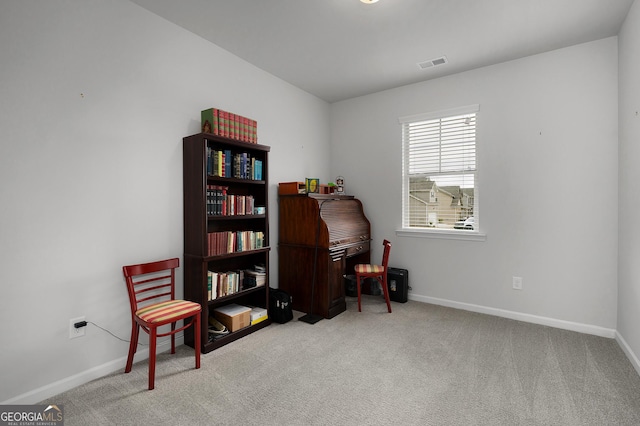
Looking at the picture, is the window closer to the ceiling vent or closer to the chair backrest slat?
the ceiling vent

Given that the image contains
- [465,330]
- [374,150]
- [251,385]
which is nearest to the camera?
[251,385]

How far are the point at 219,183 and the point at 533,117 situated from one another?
10.9 ft

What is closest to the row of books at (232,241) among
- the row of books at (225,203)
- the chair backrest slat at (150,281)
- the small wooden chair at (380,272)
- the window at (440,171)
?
the row of books at (225,203)

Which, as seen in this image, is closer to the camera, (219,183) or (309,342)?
(309,342)

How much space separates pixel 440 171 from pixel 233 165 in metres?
2.51

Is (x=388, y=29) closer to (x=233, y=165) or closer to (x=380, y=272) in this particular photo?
(x=233, y=165)

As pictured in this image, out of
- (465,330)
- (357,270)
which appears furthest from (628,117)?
(357,270)

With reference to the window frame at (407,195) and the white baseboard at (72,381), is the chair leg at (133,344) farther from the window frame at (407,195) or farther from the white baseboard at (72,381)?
the window frame at (407,195)

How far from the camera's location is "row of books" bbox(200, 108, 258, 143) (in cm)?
277

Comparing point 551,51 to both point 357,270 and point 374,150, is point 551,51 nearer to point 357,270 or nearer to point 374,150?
point 374,150

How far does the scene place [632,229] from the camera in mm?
2439
